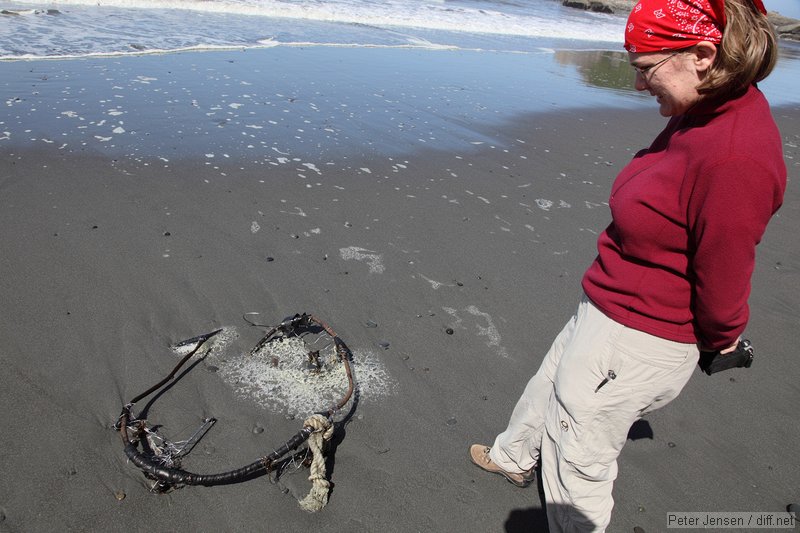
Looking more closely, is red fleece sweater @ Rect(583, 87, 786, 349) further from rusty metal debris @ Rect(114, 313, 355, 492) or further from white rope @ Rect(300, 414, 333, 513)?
rusty metal debris @ Rect(114, 313, 355, 492)

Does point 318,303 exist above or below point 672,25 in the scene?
below

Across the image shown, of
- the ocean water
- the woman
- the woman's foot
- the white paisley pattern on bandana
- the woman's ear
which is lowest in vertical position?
the woman's foot

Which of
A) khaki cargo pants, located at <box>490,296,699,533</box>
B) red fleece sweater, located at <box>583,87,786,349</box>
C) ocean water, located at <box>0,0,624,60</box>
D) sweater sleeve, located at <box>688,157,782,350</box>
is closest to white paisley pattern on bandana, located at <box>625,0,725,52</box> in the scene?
red fleece sweater, located at <box>583,87,786,349</box>

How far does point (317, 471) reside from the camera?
2521mm

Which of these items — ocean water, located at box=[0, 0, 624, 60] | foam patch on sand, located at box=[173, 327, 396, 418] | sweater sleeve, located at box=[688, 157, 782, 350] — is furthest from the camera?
ocean water, located at box=[0, 0, 624, 60]

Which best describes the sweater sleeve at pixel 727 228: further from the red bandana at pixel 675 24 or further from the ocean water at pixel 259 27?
the ocean water at pixel 259 27

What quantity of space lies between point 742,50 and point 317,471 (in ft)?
7.38

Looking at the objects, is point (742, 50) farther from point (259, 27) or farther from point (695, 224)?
point (259, 27)

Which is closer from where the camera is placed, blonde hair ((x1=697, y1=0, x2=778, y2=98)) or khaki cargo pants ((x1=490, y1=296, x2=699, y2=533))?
blonde hair ((x1=697, y1=0, x2=778, y2=98))

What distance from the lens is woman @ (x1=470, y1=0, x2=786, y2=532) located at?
155cm

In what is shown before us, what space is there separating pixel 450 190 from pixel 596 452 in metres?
4.21

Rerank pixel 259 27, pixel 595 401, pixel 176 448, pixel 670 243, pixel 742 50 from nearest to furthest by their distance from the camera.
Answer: pixel 742 50, pixel 670 243, pixel 595 401, pixel 176 448, pixel 259 27

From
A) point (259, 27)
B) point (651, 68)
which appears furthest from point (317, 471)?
point (259, 27)

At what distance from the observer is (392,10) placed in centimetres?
2080
